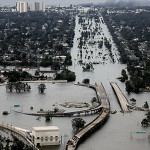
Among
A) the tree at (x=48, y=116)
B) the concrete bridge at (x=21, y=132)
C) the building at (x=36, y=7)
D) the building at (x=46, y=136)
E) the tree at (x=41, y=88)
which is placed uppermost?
the building at (x=46, y=136)

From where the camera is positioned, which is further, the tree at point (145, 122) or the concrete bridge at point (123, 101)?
the concrete bridge at point (123, 101)

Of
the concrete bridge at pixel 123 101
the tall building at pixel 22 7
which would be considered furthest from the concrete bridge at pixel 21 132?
the tall building at pixel 22 7

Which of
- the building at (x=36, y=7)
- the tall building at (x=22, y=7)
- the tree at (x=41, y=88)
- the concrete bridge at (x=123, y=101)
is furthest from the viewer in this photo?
the building at (x=36, y=7)

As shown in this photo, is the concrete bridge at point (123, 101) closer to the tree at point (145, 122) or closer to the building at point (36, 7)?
the tree at point (145, 122)

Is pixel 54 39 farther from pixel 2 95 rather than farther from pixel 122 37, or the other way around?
pixel 2 95

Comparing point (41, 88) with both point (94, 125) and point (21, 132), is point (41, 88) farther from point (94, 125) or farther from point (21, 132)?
point (21, 132)

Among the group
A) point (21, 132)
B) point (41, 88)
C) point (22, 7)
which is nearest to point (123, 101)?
point (41, 88)

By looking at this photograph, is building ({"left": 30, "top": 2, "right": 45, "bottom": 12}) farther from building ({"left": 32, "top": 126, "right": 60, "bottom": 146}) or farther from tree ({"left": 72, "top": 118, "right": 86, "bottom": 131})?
building ({"left": 32, "top": 126, "right": 60, "bottom": 146})
